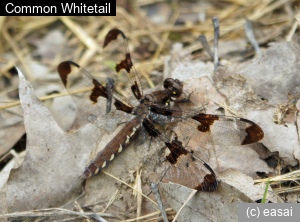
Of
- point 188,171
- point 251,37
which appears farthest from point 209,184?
point 251,37

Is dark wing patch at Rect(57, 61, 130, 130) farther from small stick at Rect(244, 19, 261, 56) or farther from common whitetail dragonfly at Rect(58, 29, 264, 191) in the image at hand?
small stick at Rect(244, 19, 261, 56)

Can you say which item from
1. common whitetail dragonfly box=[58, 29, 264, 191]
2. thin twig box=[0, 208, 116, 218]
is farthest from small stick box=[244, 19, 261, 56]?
thin twig box=[0, 208, 116, 218]

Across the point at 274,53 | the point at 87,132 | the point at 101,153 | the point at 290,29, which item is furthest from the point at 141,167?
the point at 290,29

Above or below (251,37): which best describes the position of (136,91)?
below

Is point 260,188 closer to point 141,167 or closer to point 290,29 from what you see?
point 141,167

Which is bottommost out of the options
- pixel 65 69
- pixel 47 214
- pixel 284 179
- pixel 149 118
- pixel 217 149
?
pixel 47 214

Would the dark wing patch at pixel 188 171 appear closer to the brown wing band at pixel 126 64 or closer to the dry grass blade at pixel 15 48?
the brown wing band at pixel 126 64

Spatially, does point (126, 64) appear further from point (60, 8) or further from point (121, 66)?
A: point (60, 8)
